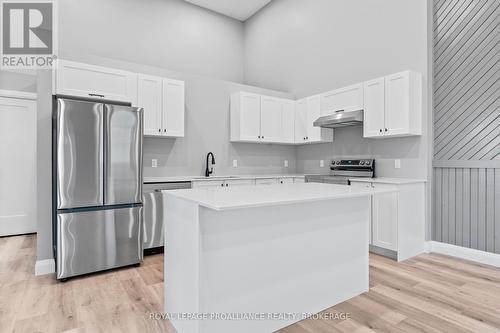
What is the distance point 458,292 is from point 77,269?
350cm

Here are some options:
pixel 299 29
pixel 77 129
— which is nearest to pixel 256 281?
pixel 77 129

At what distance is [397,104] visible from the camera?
357cm

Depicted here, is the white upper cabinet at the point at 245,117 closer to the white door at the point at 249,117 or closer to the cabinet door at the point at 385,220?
the white door at the point at 249,117

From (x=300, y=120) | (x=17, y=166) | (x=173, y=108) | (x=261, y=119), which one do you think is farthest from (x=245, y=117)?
(x=17, y=166)

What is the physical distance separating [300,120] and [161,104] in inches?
94.8

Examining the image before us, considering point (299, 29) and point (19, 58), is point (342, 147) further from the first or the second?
point (19, 58)

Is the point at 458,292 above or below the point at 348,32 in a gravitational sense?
below

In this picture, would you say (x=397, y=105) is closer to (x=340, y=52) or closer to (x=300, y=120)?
(x=340, y=52)

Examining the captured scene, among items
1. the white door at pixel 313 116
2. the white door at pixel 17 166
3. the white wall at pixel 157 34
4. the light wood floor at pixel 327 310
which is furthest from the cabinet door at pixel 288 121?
the white door at pixel 17 166

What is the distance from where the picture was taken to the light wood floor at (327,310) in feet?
6.47

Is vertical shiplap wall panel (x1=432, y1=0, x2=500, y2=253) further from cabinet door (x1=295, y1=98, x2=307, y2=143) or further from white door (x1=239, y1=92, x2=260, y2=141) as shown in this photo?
white door (x1=239, y1=92, x2=260, y2=141)

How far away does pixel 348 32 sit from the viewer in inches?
179

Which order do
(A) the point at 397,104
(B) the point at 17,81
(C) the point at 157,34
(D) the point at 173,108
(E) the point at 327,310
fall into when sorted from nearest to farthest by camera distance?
(E) the point at 327,310 → (A) the point at 397,104 → (D) the point at 173,108 → (B) the point at 17,81 → (C) the point at 157,34

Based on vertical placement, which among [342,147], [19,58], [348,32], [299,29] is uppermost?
[299,29]
